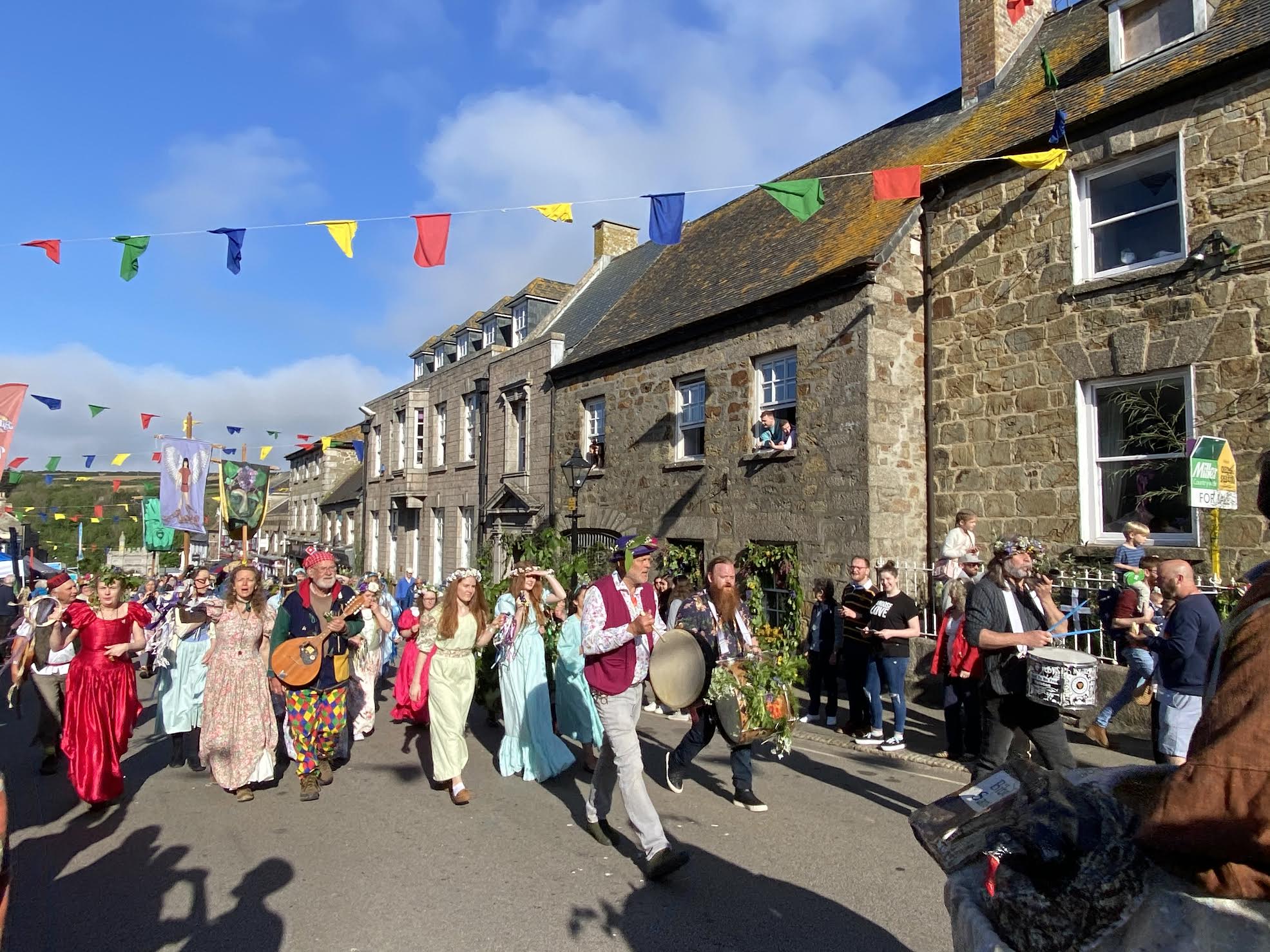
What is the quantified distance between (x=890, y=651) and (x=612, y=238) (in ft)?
59.6

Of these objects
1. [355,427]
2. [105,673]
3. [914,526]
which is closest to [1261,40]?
[914,526]

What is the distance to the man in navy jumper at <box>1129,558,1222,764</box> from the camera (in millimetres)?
5223

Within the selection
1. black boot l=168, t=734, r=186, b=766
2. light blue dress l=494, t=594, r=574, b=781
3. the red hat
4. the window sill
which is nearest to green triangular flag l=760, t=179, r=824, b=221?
the window sill

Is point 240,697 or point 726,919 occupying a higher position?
point 240,697

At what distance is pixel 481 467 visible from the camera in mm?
23016

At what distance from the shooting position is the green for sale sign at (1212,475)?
765cm

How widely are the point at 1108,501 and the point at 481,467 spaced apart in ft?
52.3

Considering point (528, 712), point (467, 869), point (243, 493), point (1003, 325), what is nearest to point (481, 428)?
point (243, 493)

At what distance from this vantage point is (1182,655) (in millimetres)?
5273

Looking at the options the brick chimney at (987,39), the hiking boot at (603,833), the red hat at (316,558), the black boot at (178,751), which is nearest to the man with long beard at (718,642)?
the hiking boot at (603,833)

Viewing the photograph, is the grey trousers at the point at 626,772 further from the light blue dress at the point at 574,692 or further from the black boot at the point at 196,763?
the black boot at the point at 196,763

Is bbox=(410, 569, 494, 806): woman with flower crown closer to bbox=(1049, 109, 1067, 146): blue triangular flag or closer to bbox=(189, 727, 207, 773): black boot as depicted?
bbox=(189, 727, 207, 773): black boot

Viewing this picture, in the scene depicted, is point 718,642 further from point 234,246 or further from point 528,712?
point 234,246

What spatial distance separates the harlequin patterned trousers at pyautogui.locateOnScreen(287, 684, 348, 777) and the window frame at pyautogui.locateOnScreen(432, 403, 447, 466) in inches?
766
